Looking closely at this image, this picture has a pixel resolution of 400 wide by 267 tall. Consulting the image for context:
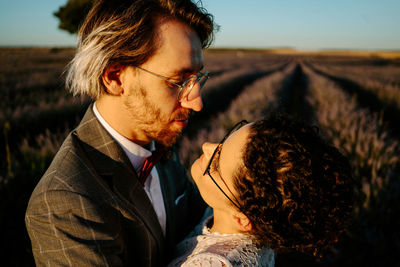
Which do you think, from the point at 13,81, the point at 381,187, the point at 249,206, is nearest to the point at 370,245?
the point at 381,187

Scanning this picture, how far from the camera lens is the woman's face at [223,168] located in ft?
4.60

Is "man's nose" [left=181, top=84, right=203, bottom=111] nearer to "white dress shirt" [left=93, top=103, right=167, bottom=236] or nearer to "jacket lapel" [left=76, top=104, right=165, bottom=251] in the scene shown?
"white dress shirt" [left=93, top=103, right=167, bottom=236]

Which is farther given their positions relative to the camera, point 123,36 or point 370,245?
point 370,245

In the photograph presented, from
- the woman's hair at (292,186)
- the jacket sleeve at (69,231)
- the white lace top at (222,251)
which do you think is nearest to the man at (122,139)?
the jacket sleeve at (69,231)

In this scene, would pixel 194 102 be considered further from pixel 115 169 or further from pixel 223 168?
pixel 115 169

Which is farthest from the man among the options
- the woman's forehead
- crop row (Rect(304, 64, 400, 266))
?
crop row (Rect(304, 64, 400, 266))

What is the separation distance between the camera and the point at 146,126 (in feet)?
5.52

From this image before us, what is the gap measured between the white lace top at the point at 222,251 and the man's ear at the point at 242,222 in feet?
0.15

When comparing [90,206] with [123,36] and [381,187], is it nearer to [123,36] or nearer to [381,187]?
[123,36]

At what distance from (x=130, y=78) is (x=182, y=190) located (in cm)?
102

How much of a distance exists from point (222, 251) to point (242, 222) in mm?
299

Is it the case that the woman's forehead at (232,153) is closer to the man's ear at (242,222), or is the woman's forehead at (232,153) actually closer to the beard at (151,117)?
the man's ear at (242,222)

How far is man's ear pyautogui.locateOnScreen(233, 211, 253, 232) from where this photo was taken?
1.46 metres

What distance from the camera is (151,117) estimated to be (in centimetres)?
165
